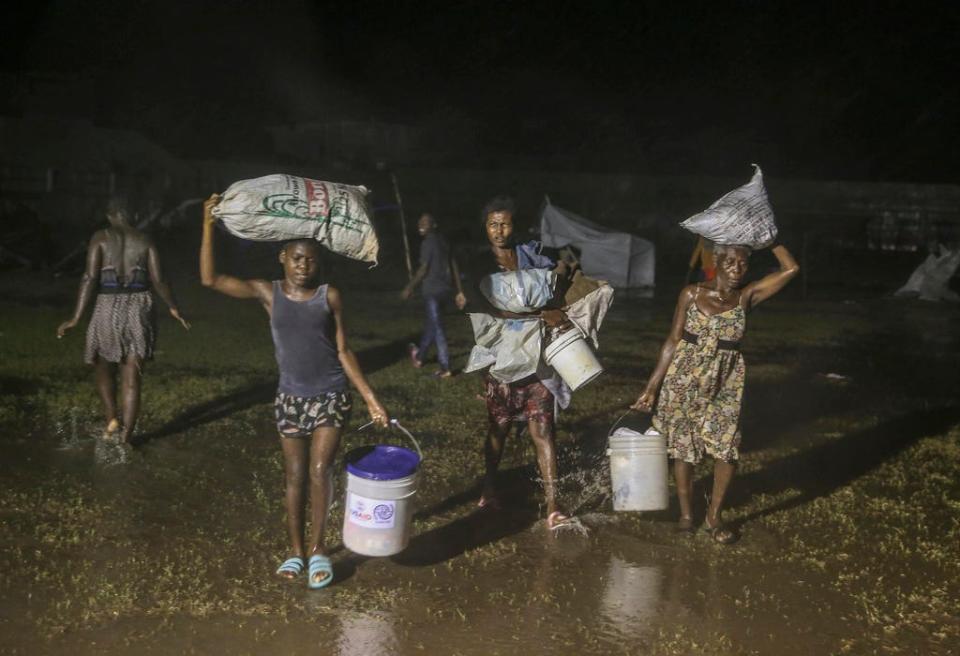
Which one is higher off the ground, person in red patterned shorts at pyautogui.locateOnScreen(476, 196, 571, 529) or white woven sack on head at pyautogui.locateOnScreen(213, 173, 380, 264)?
white woven sack on head at pyautogui.locateOnScreen(213, 173, 380, 264)

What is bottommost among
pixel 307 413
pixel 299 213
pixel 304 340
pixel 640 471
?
pixel 640 471

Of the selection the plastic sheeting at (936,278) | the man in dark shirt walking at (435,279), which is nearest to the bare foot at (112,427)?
the man in dark shirt walking at (435,279)

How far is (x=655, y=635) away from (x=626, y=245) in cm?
2091

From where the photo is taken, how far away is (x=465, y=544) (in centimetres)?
565

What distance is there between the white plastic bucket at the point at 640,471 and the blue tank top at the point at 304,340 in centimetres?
188

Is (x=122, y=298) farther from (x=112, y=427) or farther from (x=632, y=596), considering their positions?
(x=632, y=596)

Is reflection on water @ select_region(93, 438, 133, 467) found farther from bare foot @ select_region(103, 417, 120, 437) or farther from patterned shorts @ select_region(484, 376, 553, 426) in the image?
patterned shorts @ select_region(484, 376, 553, 426)

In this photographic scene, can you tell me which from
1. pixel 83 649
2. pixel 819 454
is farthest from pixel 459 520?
pixel 819 454

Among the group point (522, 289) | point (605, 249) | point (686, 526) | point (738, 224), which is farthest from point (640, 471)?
point (605, 249)

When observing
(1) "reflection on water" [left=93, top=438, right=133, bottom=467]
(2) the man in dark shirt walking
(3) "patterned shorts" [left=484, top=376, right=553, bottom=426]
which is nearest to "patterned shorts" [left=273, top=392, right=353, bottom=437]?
(3) "patterned shorts" [left=484, top=376, right=553, bottom=426]

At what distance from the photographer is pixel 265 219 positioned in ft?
15.8

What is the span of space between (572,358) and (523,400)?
422mm

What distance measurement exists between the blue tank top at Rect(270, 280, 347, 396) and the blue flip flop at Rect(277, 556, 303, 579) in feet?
2.73

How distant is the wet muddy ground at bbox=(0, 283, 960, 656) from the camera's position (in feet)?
14.7
